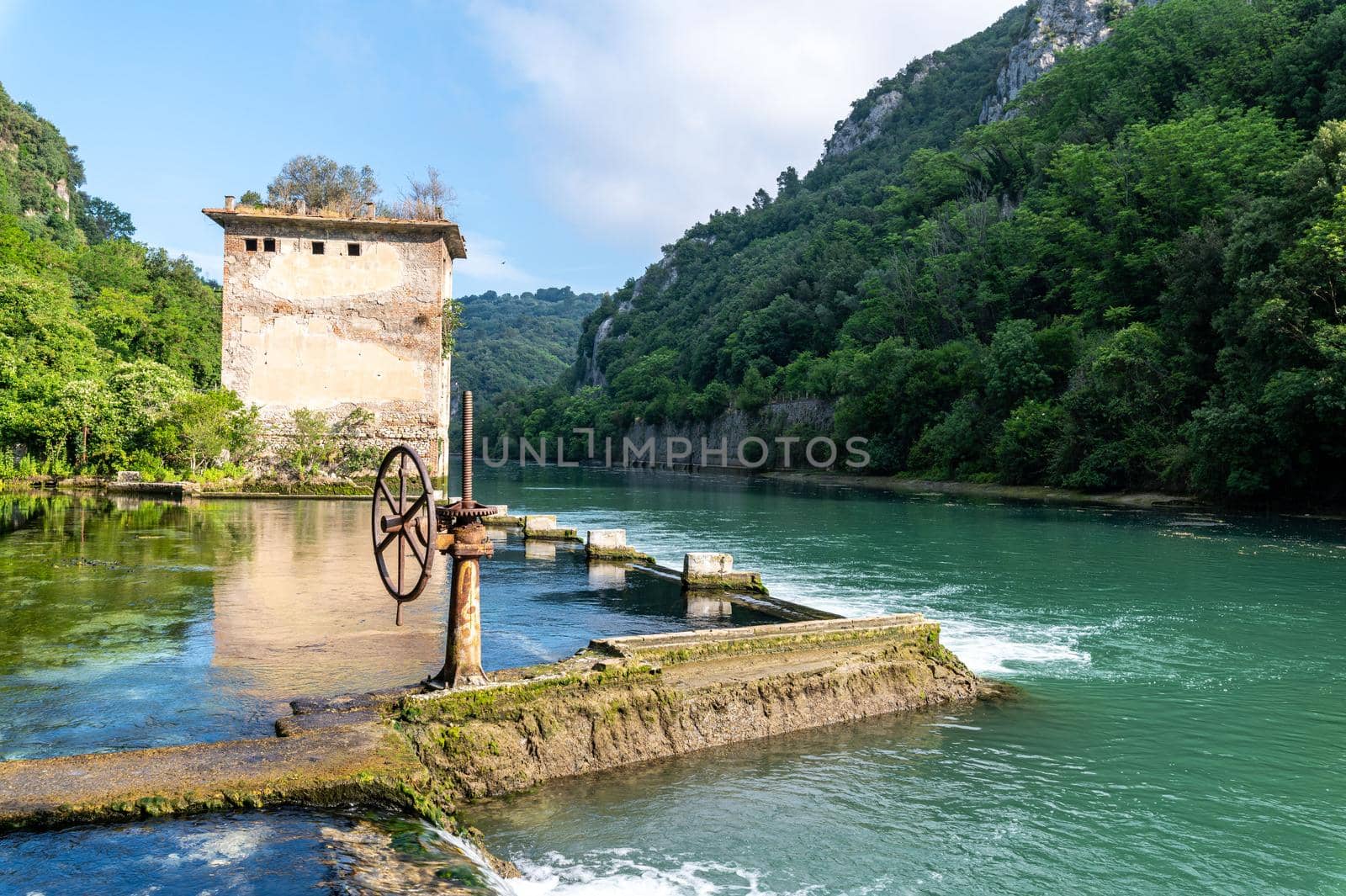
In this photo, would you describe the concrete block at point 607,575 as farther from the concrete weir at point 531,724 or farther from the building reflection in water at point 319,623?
the concrete weir at point 531,724

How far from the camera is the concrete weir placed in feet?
19.5

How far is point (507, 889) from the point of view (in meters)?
5.67

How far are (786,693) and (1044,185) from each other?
7136 cm

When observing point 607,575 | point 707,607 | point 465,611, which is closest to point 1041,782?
point 465,611

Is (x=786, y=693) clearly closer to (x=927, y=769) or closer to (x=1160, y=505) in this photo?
(x=927, y=769)

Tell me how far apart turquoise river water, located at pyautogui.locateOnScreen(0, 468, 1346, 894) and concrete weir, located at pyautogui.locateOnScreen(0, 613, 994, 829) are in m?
0.25

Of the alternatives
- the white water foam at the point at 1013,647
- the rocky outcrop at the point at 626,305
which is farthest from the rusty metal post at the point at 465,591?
the rocky outcrop at the point at 626,305

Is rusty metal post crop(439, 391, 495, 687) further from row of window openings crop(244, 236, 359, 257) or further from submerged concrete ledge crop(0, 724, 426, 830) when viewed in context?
row of window openings crop(244, 236, 359, 257)

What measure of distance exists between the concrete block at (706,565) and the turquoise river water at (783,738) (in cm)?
85

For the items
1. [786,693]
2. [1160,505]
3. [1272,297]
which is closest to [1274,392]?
[1272,297]

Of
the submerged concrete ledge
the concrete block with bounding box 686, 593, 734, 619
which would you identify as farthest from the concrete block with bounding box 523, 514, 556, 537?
the submerged concrete ledge

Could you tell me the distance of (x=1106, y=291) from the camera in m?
52.8

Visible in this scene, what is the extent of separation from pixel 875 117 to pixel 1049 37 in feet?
141

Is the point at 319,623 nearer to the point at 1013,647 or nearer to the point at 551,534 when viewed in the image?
the point at 1013,647
